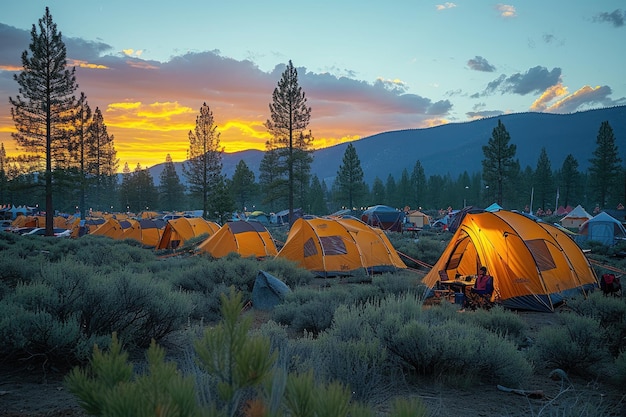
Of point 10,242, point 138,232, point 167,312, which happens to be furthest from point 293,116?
point 167,312

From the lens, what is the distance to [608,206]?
68188 millimetres

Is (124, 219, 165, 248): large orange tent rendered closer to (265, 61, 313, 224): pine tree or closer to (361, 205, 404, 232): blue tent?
(265, 61, 313, 224): pine tree

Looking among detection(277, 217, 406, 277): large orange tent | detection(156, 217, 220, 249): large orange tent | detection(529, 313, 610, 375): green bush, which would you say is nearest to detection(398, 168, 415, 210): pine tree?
detection(156, 217, 220, 249): large orange tent

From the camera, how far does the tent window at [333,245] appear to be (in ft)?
45.3

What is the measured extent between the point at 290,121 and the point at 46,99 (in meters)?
16.2

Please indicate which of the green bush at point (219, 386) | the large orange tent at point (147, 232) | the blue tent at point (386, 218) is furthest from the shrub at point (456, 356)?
the blue tent at point (386, 218)

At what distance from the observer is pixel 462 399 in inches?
177

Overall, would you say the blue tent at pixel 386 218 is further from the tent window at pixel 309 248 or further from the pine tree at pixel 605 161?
the pine tree at pixel 605 161

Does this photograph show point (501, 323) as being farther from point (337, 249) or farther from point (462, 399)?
point (337, 249)

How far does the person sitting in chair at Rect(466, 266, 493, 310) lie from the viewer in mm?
9531

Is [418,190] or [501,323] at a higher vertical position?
[418,190]

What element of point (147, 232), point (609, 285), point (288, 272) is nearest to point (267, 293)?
point (288, 272)

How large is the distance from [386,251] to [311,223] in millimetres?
2707

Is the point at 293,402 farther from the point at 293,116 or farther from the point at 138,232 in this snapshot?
the point at 293,116
